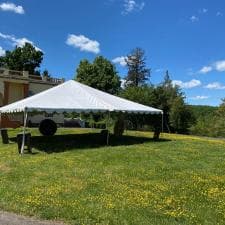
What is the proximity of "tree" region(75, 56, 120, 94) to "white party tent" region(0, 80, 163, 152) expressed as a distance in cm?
3854

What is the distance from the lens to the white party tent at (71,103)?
19156mm

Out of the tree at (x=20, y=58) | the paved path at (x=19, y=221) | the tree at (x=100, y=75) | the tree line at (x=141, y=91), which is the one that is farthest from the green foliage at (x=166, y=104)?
the paved path at (x=19, y=221)

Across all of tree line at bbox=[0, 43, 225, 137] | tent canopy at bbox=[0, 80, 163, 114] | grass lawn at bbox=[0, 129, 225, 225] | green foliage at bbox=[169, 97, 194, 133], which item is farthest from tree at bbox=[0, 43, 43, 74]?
grass lawn at bbox=[0, 129, 225, 225]

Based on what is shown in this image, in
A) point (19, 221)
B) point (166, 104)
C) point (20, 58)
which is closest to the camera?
point (19, 221)

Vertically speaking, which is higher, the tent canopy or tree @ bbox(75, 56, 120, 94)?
tree @ bbox(75, 56, 120, 94)

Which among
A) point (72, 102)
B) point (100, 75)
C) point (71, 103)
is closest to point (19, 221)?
point (71, 103)

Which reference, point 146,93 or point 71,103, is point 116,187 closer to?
point 71,103

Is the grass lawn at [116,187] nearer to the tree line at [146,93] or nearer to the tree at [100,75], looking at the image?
the tree line at [146,93]

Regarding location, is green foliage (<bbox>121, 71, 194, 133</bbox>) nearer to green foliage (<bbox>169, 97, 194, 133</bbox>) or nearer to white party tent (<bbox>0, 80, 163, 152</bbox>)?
green foliage (<bbox>169, 97, 194, 133</bbox>)

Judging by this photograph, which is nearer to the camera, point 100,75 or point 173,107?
point 173,107

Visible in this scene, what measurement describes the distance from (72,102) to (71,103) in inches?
9.5

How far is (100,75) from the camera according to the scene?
208ft

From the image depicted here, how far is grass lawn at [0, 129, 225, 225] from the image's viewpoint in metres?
8.11

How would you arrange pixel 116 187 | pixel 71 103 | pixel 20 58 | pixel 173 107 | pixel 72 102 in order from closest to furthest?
pixel 116 187
pixel 71 103
pixel 72 102
pixel 173 107
pixel 20 58
